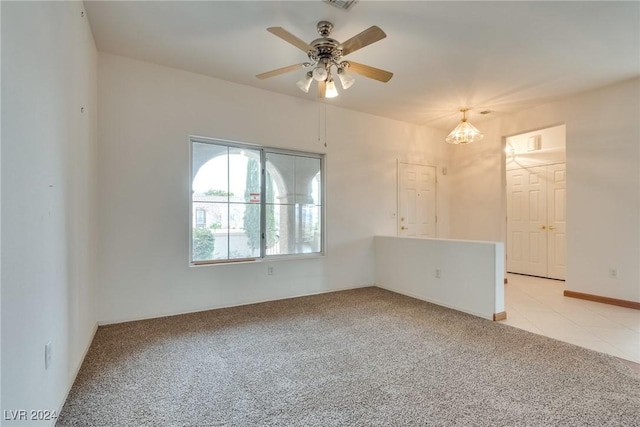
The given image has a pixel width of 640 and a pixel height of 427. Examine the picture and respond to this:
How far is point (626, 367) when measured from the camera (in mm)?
2387

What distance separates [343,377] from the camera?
7.38 feet

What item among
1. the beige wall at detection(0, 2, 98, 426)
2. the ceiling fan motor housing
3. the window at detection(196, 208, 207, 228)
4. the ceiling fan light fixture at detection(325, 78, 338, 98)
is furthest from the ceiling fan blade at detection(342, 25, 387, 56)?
the window at detection(196, 208, 207, 228)

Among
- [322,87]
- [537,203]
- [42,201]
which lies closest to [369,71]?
[322,87]

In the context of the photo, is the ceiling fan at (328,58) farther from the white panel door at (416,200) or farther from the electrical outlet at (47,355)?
the white panel door at (416,200)

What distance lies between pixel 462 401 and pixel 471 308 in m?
2.00

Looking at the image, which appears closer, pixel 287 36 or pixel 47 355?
pixel 47 355

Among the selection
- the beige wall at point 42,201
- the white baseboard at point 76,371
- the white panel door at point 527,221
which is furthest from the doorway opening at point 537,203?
the white baseboard at point 76,371

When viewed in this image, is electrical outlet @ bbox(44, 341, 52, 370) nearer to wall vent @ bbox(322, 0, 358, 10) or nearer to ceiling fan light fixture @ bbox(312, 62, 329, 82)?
ceiling fan light fixture @ bbox(312, 62, 329, 82)

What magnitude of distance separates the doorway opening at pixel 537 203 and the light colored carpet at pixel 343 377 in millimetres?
3662

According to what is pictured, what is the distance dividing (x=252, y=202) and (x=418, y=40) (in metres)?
2.72

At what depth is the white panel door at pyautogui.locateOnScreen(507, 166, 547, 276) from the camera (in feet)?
19.9

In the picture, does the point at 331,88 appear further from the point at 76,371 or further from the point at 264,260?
the point at 76,371

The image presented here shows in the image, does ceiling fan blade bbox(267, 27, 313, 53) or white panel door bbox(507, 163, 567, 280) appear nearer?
ceiling fan blade bbox(267, 27, 313, 53)

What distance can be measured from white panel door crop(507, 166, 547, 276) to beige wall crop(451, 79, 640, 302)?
1.69 meters
